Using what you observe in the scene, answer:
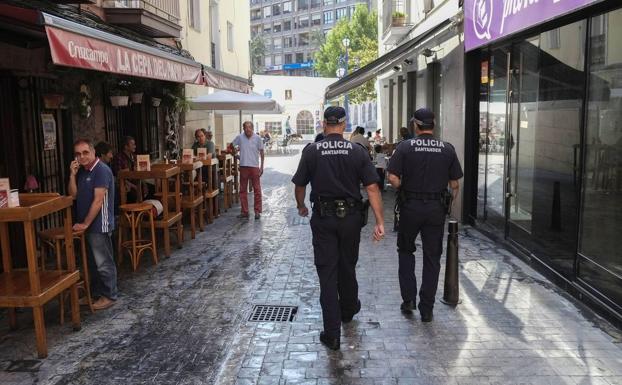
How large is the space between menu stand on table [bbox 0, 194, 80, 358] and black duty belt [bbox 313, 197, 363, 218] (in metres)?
2.20

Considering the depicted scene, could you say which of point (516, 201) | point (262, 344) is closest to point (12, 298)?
point (262, 344)

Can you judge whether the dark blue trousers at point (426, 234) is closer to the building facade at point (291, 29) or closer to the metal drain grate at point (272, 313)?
the metal drain grate at point (272, 313)

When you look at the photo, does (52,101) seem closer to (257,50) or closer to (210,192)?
(210,192)

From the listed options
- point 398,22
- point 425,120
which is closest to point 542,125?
point 425,120

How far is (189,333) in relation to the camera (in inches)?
199

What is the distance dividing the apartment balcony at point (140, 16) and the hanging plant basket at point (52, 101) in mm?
2552

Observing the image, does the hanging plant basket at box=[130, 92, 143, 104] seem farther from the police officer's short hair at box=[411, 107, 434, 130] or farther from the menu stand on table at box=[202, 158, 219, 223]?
the police officer's short hair at box=[411, 107, 434, 130]

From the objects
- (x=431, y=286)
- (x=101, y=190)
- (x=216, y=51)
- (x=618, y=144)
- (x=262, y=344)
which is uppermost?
(x=216, y=51)

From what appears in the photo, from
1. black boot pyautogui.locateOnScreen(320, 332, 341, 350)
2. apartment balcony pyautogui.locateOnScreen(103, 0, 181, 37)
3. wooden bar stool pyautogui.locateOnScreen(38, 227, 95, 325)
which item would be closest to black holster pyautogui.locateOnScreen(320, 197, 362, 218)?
black boot pyautogui.locateOnScreen(320, 332, 341, 350)

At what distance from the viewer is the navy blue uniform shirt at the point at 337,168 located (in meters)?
4.65

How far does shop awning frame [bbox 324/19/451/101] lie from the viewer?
31.5ft

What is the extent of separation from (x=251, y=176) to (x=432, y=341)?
650 centimetres

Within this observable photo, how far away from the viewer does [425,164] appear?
516cm

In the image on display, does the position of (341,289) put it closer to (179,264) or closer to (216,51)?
(179,264)
